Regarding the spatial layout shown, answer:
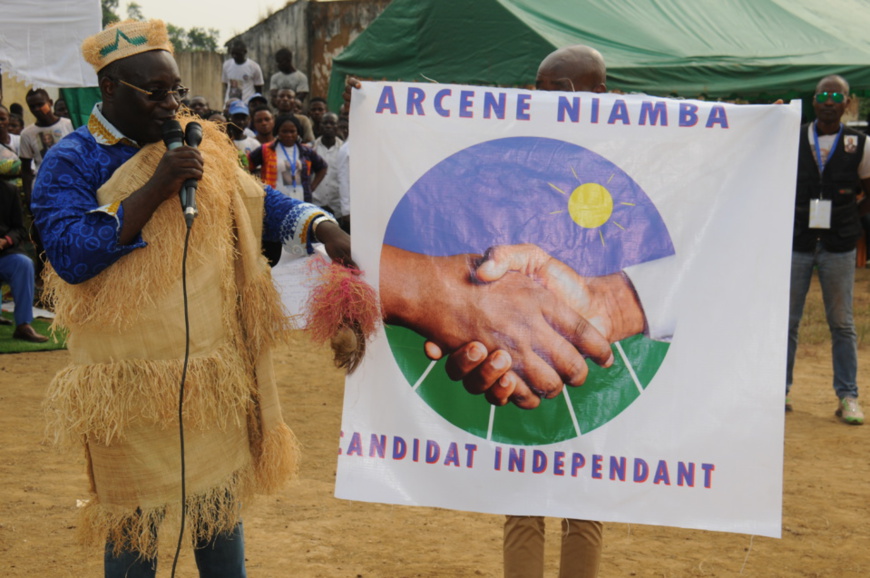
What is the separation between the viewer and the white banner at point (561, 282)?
2.94 m

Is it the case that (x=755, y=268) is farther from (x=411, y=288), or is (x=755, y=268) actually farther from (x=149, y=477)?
(x=149, y=477)

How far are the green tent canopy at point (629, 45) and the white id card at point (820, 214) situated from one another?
9.72 ft

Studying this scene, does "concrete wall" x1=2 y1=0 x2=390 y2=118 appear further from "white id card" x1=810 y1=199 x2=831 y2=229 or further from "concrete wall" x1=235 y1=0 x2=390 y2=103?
"white id card" x1=810 y1=199 x2=831 y2=229

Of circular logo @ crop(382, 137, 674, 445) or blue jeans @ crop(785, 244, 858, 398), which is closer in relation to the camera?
circular logo @ crop(382, 137, 674, 445)

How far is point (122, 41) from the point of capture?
2.49 meters

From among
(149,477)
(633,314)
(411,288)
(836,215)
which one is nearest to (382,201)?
(411,288)

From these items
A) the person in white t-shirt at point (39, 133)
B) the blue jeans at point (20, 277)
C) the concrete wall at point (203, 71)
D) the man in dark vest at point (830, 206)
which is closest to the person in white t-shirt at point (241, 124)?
the person in white t-shirt at point (39, 133)

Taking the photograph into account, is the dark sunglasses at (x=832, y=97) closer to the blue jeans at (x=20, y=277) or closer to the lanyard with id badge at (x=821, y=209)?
the lanyard with id badge at (x=821, y=209)

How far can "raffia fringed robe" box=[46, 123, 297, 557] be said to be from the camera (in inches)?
99.1

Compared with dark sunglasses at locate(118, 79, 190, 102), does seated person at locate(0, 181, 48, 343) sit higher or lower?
lower

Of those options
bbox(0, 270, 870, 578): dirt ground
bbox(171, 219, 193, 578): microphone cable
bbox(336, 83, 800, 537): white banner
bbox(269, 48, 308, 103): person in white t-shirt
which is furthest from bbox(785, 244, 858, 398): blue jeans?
bbox(269, 48, 308, 103): person in white t-shirt

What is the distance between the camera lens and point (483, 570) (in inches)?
157

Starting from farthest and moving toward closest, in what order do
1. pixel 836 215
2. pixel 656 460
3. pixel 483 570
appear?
pixel 836 215
pixel 483 570
pixel 656 460

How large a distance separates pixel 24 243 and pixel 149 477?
6.75 m
